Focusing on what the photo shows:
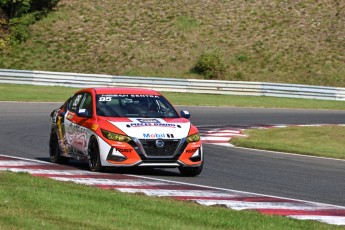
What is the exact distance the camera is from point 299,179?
→ 15.9 metres

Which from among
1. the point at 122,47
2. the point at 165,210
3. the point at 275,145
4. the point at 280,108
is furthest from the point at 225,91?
the point at 165,210

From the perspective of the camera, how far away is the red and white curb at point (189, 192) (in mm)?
11523

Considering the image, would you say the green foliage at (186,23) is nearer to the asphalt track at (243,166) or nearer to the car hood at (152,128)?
the asphalt track at (243,166)

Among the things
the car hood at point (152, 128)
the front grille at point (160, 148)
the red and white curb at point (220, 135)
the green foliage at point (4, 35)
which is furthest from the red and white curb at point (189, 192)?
the green foliage at point (4, 35)

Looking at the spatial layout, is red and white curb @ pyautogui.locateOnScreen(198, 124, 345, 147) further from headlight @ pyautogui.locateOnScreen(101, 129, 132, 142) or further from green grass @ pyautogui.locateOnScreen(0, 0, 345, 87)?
green grass @ pyautogui.locateOnScreen(0, 0, 345, 87)

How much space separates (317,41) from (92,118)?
39110 millimetres

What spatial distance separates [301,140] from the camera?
24078mm

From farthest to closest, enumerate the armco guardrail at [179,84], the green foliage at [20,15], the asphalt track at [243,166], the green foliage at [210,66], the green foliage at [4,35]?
the green foliage at [20,15] → the green foliage at [4,35] → the green foliage at [210,66] → the armco guardrail at [179,84] → the asphalt track at [243,166]

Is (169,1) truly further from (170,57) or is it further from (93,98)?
(93,98)

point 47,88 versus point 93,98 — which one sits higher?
point 93,98

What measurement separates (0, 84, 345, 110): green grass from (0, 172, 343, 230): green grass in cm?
2563

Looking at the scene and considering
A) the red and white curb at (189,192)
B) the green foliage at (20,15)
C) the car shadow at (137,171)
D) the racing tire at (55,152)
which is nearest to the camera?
the red and white curb at (189,192)

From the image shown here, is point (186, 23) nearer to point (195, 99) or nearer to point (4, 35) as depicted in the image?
point (4, 35)

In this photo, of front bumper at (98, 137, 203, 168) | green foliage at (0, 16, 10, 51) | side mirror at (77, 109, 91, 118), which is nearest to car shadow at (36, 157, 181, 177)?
front bumper at (98, 137, 203, 168)
